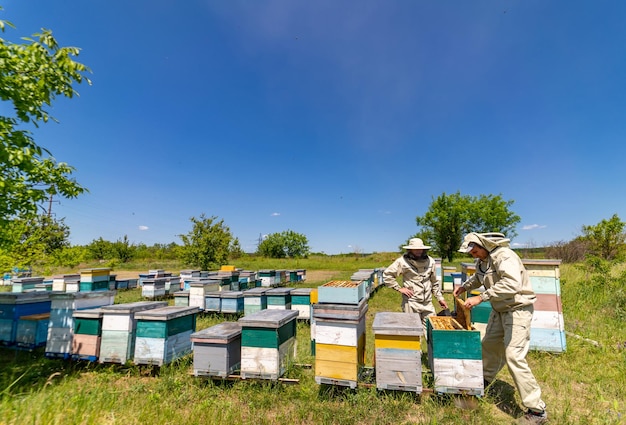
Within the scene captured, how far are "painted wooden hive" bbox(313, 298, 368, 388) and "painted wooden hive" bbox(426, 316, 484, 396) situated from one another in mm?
824

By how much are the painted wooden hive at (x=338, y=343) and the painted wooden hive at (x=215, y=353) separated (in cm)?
112

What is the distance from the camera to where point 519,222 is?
35.1 m

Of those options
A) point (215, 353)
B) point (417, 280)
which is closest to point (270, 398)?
point (215, 353)

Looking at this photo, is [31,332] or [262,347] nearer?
[262,347]

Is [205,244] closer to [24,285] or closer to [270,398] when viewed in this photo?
[24,285]

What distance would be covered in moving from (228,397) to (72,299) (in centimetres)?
287

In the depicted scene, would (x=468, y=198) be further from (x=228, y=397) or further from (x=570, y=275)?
(x=228, y=397)

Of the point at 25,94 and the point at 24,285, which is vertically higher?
the point at 25,94

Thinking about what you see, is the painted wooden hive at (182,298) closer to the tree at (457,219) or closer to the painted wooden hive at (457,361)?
the painted wooden hive at (457,361)

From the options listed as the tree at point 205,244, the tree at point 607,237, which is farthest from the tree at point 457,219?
the tree at point 205,244

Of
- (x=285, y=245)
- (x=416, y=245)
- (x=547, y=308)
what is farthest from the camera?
(x=285, y=245)

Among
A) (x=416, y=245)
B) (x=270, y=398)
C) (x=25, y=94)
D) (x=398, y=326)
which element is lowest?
(x=270, y=398)

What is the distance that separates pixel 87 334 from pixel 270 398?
9.58 ft

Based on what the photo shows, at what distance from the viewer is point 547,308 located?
5.13 meters
